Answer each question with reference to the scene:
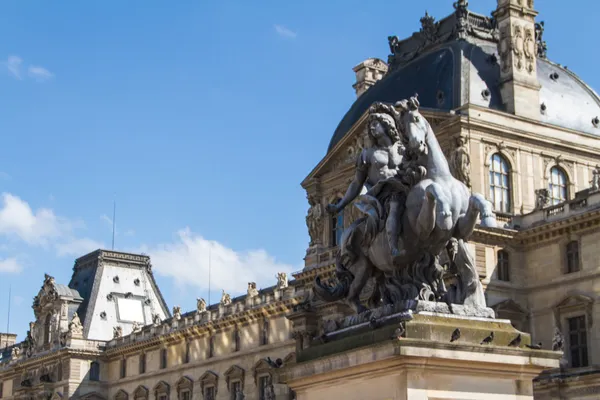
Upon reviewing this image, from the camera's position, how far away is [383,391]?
10.1 meters

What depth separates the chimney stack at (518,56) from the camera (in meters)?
55.3

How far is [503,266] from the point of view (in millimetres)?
51594

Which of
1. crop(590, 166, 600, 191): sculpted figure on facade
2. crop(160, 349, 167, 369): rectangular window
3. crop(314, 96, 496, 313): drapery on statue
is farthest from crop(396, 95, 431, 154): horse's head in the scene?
crop(160, 349, 167, 369): rectangular window

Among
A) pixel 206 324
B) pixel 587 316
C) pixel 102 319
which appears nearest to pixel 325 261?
pixel 587 316

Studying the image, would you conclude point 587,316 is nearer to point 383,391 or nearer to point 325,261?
point 325,261

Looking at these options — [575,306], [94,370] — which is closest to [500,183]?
[575,306]

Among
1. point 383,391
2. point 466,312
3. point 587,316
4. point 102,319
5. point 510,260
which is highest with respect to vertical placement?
point 102,319

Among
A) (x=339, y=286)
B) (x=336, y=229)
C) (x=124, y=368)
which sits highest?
(x=336, y=229)

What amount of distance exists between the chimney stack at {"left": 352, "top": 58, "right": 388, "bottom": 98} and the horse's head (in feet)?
183

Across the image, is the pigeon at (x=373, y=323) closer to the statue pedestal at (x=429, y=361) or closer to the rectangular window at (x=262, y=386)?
the statue pedestal at (x=429, y=361)

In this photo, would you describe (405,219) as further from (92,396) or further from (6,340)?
(6,340)

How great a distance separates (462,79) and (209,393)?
3128 cm

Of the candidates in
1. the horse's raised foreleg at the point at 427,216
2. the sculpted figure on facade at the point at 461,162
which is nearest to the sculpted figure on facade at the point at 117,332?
the sculpted figure on facade at the point at 461,162

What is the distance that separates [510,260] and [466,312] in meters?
41.9
